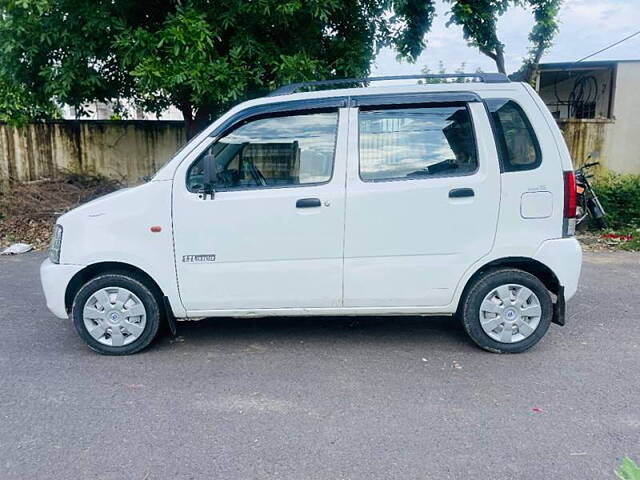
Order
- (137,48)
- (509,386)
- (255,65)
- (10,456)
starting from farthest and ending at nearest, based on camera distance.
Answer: (255,65) → (137,48) → (509,386) → (10,456)

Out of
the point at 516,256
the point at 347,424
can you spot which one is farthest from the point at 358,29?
the point at 347,424

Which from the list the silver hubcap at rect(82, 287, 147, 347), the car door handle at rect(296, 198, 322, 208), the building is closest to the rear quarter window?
the car door handle at rect(296, 198, 322, 208)

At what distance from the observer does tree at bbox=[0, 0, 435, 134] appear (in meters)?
5.86

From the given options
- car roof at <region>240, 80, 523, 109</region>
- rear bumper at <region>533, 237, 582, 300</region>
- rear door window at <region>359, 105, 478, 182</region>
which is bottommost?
rear bumper at <region>533, 237, 582, 300</region>

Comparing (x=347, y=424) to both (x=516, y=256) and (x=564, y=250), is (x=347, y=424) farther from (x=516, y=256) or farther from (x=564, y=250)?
(x=564, y=250)

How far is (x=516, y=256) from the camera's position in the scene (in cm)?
386

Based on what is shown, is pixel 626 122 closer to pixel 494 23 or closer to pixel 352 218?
pixel 494 23

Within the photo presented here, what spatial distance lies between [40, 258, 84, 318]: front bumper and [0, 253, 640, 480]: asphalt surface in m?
0.42

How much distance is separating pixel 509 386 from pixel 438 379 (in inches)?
18.9

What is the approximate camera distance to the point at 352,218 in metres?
3.79

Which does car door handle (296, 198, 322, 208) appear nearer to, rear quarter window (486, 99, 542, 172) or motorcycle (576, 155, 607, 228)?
rear quarter window (486, 99, 542, 172)

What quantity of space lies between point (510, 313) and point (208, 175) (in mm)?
2563

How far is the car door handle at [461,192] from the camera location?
Answer: 3.76 metres

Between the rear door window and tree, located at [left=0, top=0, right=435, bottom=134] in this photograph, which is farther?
tree, located at [left=0, top=0, right=435, bottom=134]
